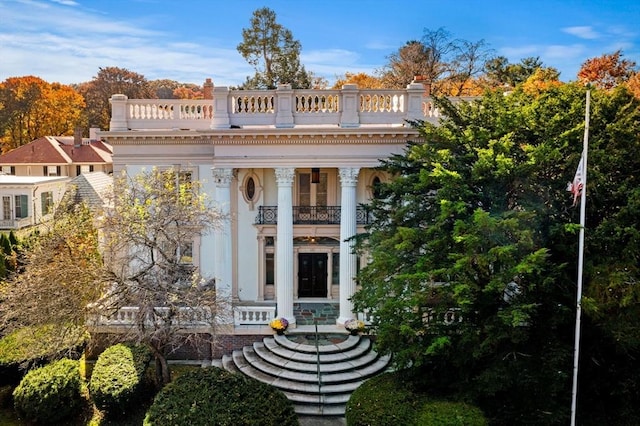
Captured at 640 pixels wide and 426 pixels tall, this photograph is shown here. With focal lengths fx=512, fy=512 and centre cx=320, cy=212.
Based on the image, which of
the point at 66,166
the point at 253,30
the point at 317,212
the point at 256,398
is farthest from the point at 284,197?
the point at 66,166

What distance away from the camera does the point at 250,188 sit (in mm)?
21484

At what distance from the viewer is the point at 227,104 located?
18.7 metres

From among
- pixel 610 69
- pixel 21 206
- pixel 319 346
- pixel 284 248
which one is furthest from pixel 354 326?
pixel 21 206

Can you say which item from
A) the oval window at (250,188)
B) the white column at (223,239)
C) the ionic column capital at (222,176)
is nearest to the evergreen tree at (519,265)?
the white column at (223,239)

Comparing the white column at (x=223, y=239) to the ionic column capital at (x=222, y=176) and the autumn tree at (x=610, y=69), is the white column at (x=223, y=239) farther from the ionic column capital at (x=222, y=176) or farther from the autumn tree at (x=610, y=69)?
the autumn tree at (x=610, y=69)

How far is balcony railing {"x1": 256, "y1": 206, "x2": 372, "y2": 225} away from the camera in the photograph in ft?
69.4

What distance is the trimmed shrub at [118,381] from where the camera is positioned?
14.3 meters

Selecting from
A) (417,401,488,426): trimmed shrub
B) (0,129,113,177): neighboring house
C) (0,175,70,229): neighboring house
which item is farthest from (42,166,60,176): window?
(417,401,488,426): trimmed shrub

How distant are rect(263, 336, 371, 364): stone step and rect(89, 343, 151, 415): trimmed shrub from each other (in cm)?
422

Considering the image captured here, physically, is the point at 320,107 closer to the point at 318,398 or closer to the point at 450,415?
the point at 318,398

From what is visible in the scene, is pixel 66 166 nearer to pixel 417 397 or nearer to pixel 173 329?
pixel 173 329

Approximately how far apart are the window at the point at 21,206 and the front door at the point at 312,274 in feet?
78.2

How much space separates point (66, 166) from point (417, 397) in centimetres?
4544

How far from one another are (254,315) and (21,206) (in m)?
25.3
